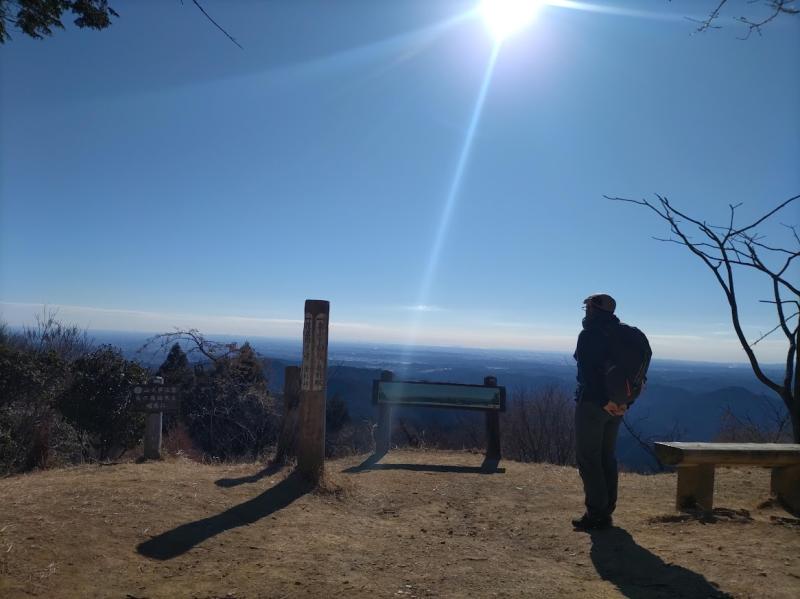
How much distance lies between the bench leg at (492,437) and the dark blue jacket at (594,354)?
13.1 feet

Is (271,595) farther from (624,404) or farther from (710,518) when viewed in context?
(710,518)

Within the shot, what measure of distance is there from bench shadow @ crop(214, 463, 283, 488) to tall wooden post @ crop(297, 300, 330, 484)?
1.69 ft

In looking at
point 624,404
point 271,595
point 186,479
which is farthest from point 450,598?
point 186,479

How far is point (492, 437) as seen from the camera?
8523 millimetres

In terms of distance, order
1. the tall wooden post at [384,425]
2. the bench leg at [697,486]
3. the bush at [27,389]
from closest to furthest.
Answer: the bench leg at [697,486]
the tall wooden post at [384,425]
the bush at [27,389]

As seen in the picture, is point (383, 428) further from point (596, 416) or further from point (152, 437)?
point (596, 416)

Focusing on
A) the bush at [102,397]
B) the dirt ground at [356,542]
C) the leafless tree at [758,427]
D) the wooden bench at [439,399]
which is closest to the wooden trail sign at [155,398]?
the dirt ground at [356,542]

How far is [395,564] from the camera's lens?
3.88m

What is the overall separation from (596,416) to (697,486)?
1285mm

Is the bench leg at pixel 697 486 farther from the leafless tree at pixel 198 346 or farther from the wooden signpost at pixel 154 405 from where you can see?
the leafless tree at pixel 198 346

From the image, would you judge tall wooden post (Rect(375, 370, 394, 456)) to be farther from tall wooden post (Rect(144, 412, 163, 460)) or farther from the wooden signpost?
tall wooden post (Rect(144, 412, 163, 460))

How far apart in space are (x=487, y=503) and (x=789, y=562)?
275 centimetres

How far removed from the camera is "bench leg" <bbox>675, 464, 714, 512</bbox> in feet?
16.5

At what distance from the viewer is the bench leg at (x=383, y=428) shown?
8.83 metres
